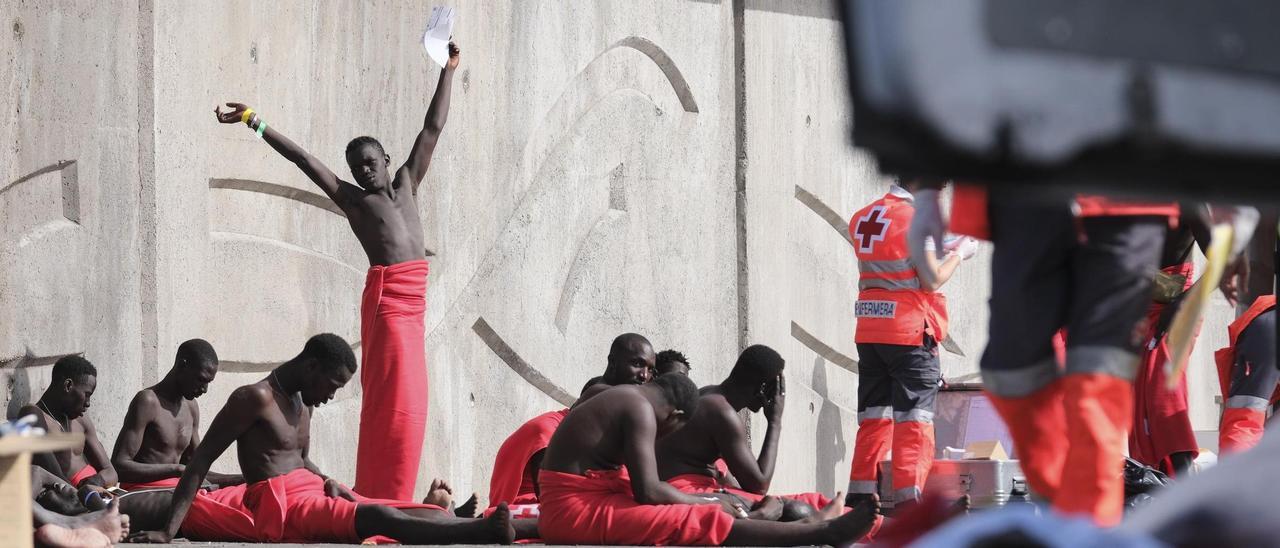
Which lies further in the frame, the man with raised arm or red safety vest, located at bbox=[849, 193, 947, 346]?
red safety vest, located at bbox=[849, 193, 947, 346]

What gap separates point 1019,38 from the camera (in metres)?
0.89

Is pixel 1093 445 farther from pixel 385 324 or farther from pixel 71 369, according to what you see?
pixel 71 369

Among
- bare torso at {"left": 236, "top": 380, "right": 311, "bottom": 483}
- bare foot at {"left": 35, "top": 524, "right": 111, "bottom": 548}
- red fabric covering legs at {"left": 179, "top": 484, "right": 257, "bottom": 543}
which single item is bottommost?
red fabric covering legs at {"left": 179, "top": 484, "right": 257, "bottom": 543}


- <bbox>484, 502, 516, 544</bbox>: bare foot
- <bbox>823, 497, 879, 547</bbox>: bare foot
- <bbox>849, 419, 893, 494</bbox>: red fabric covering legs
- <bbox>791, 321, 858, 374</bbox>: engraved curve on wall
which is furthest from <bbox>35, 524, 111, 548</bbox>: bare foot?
<bbox>791, 321, 858, 374</bbox>: engraved curve on wall

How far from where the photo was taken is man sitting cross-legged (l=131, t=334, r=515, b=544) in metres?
5.93

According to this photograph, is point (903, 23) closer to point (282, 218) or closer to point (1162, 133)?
point (1162, 133)

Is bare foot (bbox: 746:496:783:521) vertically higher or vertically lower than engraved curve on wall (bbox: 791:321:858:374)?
lower

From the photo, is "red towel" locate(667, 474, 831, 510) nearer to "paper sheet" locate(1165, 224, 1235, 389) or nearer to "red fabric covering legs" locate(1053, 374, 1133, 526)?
"red fabric covering legs" locate(1053, 374, 1133, 526)

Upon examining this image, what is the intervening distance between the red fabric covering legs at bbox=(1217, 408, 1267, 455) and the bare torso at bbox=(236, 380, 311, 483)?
361cm

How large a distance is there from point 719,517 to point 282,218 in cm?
314

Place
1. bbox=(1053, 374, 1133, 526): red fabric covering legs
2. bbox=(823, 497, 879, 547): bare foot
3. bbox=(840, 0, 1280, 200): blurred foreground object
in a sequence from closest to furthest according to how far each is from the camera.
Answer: bbox=(840, 0, 1280, 200): blurred foreground object
bbox=(1053, 374, 1133, 526): red fabric covering legs
bbox=(823, 497, 879, 547): bare foot

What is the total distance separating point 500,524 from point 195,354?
2.20 m

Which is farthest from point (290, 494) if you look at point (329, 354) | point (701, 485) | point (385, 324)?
point (701, 485)

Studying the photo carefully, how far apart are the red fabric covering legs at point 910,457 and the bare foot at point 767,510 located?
2.78ft
